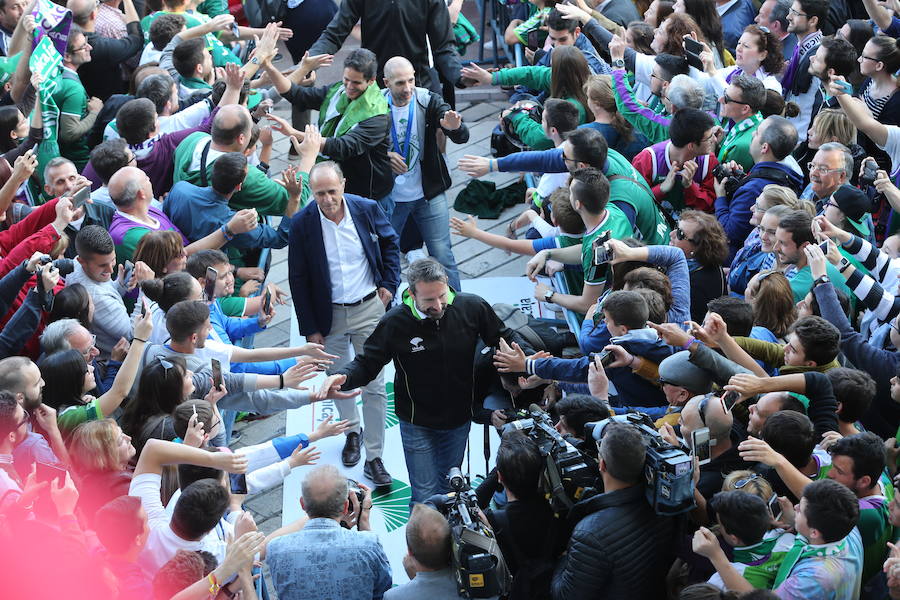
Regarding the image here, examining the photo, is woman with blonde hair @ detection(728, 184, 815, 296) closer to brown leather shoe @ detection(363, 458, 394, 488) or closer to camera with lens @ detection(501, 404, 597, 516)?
camera with lens @ detection(501, 404, 597, 516)

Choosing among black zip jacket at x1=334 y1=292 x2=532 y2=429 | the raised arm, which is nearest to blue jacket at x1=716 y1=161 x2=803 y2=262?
black zip jacket at x1=334 y1=292 x2=532 y2=429

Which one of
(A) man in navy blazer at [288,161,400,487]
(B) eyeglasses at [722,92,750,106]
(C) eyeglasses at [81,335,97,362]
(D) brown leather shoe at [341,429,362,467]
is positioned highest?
(B) eyeglasses at [722,92,750,106]

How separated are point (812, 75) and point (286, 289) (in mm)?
4293

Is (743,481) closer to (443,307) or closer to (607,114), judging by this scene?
(443,307)

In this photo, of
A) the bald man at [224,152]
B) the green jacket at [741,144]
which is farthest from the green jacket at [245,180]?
the green jacket at [741,144]

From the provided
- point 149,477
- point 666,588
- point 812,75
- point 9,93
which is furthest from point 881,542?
point 9,93

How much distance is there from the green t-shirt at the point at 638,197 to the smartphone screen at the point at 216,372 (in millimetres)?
2407

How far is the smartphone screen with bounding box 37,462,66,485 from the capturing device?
4172 millimetres

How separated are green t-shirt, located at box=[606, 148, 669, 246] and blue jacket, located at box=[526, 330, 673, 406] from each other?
131 centimetres

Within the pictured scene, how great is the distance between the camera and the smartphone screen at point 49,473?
4.17 metres

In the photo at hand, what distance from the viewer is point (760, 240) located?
5.61 m

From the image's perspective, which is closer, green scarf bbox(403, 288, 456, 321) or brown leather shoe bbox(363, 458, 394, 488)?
green scarf bbox(403, 288, 456, 321)

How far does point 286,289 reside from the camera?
815cm

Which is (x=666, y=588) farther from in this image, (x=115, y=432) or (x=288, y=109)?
(x=288, y=109)
